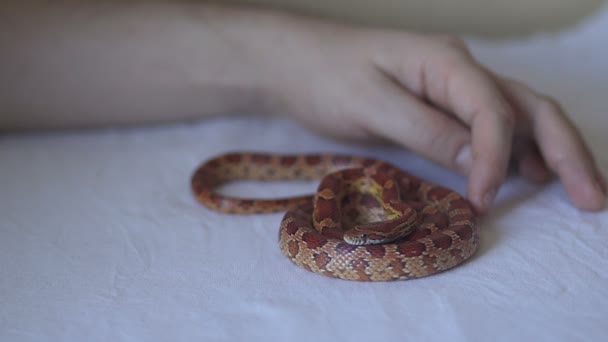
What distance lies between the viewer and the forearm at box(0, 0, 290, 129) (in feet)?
10.8

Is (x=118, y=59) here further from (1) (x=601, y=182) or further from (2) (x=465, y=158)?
(1) (x=601, y=182)

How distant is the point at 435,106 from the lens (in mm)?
3125

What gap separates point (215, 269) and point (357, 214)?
792 mm

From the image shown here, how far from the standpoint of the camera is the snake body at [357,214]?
225 centimetres

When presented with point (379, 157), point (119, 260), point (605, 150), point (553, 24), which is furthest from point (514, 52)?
point (119, 260)

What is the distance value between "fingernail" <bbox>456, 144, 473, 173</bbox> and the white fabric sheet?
0.53 ft

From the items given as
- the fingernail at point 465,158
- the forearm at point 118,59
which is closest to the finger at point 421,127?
the fingernail at point 465,158

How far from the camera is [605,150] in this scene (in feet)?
10.7

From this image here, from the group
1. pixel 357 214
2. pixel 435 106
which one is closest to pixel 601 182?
pixel 435 106

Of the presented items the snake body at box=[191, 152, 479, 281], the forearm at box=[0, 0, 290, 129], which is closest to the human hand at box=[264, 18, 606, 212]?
the snake body at box=[191, 152, 479, 281]

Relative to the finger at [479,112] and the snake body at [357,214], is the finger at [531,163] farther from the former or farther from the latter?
the snake body at [357,214]

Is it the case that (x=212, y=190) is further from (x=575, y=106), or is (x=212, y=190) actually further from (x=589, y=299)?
(x=575, y=106)

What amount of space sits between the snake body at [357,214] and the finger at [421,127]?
162mm

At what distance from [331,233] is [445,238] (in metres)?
0.43
